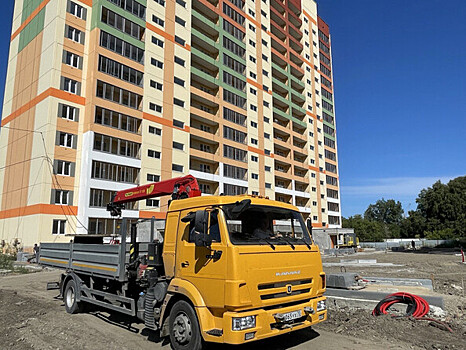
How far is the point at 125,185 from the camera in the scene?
3297cm

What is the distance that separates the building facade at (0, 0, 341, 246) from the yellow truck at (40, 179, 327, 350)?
2499 centimetres

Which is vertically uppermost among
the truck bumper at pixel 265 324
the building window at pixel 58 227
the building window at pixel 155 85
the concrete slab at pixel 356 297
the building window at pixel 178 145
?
the building window at pixel 155 85

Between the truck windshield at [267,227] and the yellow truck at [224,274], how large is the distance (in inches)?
0.7

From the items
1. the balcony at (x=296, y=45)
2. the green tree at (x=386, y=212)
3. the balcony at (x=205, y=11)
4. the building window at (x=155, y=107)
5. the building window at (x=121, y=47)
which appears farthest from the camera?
the green tree at (x=386, y=212)

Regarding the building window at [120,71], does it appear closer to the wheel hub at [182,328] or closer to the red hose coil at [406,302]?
the wheel hub at [182,328]

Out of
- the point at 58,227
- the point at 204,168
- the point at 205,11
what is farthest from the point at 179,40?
the point at 58,227

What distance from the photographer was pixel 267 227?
6.45 metres

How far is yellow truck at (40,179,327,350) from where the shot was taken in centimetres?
542

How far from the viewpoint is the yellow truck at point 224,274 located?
5.42 metres

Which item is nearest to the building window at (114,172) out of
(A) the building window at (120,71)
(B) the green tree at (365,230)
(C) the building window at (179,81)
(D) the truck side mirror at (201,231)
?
(A) the building window at (120,71)

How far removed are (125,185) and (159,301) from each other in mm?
27803

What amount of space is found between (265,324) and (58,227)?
1108 inches

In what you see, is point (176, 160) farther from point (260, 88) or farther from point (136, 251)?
point (136, 251)

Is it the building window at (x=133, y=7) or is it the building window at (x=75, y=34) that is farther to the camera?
the building window at (x=133, y=7)
